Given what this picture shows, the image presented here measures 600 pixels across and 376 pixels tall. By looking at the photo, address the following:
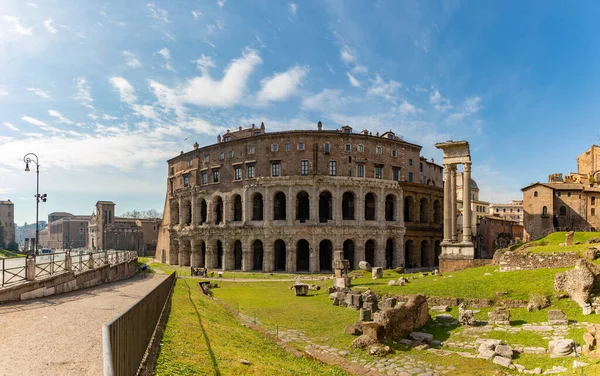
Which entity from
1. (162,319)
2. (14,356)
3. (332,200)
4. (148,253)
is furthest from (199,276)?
(148,253)

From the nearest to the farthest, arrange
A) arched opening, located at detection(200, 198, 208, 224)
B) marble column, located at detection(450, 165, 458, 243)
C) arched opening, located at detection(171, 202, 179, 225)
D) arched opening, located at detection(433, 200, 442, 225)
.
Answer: marble column, located at detection(450, 165, 458, 243)
arched opening, located at detection(433, 200, 442, 225)
arched opening, located at detection(200, 198, 208, 224)
arched opening, located at detection(171, 202, 179, 225)

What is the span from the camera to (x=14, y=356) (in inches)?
332

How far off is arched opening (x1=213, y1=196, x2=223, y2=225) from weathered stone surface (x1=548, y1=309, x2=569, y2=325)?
4407 centimetres

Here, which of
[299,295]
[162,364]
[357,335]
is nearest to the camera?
[162,364]

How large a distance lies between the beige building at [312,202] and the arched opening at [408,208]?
0.15m

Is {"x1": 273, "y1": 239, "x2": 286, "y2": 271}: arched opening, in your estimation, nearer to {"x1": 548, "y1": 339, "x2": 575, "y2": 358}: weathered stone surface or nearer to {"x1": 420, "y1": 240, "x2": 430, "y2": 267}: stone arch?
{"x1": 420, "y1": 240, "x2": 430, "y2": 267}: stone arch

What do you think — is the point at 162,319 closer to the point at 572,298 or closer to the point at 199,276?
the point at 572,298

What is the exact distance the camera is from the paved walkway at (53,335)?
786cm

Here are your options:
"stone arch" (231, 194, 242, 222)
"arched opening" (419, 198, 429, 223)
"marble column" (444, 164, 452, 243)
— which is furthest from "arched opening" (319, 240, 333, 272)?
"marble column" (444, 164, 452, 243)

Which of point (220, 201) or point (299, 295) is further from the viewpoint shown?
point (220, 201)

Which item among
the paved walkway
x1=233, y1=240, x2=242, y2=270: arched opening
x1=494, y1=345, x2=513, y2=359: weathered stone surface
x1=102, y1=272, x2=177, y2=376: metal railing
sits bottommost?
x1=233, y1=240, x2=242, y2=270: arched opening

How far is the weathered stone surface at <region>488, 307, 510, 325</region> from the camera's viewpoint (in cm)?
1532

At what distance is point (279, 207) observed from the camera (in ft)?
169

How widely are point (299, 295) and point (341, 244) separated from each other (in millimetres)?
20021
